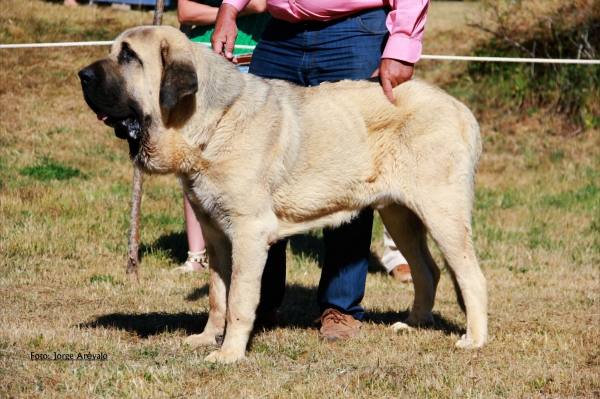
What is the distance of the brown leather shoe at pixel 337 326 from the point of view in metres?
4.96

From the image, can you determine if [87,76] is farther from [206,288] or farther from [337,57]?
[206,288]

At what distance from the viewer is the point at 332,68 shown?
4.90 metres

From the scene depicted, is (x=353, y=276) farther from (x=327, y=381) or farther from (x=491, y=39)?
(x=491, y=39)

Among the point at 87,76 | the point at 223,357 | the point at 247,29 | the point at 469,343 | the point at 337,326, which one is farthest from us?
the point at 247,29

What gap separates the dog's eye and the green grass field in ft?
5.44

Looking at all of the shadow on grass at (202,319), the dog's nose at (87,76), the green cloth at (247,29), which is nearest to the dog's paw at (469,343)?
the shadow on grass at (202,319)

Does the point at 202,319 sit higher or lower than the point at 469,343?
lower

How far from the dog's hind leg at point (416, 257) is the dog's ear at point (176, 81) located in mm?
1846

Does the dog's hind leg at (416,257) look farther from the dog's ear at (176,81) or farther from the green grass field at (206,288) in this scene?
the dog's ear at (176,81)

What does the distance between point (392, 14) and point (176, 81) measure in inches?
60.9

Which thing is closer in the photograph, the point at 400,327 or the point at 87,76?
the point at 87,76

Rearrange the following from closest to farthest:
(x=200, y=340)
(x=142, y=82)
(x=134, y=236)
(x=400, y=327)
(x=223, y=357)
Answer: (x=142, y=82)
(x=223, y=357)
(x=200, y=340)
(x=400, y=327)
(x=134, y=236)

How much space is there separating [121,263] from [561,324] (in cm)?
379

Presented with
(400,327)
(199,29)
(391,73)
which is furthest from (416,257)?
(199,29)
